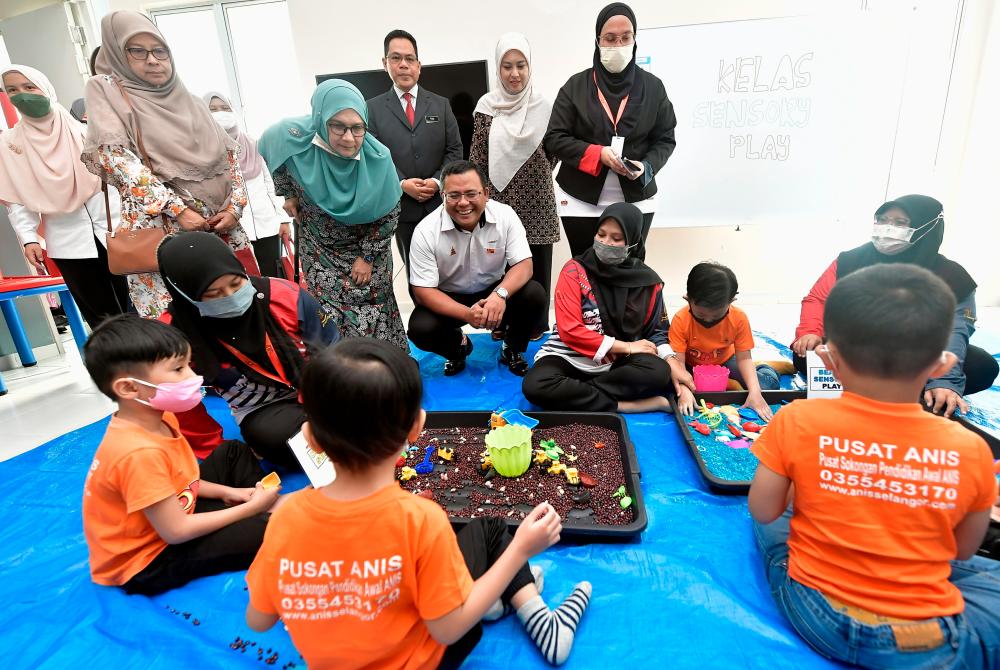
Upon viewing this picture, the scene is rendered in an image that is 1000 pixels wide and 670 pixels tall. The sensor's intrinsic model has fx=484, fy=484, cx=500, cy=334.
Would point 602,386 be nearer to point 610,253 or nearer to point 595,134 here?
point 610,253

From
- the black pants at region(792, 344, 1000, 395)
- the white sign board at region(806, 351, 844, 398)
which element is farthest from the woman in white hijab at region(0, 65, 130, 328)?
the black pants at region(792, 344, 1000, 395)

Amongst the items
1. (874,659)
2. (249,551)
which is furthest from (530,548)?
(249,551)

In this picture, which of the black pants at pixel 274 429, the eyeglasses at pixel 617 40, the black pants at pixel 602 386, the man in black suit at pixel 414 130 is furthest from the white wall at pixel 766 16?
the black pants at pixel 274 429

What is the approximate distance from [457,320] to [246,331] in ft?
3.76

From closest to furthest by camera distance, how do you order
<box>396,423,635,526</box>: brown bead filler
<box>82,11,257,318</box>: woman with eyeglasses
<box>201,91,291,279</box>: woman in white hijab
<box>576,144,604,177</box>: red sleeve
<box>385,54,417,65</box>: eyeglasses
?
1. <box>396,423,635,526</box>: brown bead filler
2. <box>82,11,257,318</box>: woman with eyeglasses
3. <box>576,144,604,177</box>: red sleeve
4. <box>385,54,417,65</box>: eyeglasses
5. <box>201,91,291,279</box>: woman in white hijab

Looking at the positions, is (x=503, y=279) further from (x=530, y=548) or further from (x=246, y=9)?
(x=246, y=9)

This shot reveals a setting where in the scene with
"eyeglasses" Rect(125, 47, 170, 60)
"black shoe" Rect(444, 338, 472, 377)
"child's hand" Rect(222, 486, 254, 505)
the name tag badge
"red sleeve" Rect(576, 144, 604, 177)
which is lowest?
"black shoe" Rect(444, 338, 472, 377)

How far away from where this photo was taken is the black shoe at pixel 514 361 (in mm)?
2844

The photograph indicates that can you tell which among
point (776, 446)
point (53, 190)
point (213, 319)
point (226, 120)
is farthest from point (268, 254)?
point (776, 446)

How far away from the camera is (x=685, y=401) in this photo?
6.97 feet

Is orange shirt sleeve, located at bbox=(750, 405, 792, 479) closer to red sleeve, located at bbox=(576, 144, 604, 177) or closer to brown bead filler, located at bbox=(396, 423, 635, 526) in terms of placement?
brown bead filler, located at bbox=(396, 423, 635, 526)

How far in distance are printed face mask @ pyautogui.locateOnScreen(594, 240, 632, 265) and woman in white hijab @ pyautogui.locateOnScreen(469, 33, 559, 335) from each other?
2.89 feet

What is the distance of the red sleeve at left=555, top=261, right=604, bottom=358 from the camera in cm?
226

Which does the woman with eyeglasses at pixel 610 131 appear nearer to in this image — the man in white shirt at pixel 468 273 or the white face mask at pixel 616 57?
the white face mask at pixel 616 57
